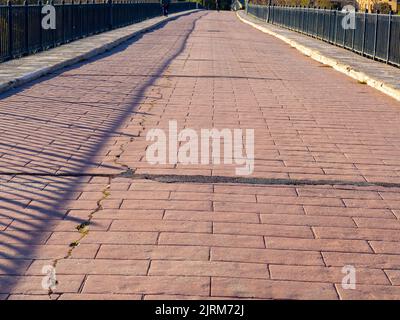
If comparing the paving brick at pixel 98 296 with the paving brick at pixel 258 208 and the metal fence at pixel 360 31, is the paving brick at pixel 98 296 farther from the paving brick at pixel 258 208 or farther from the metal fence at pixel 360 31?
the metal fence at pixel 360 31

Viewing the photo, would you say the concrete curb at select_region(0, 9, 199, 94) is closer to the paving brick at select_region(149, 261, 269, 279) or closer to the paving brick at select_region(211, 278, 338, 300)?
the paving brick at select_region(149, 261, 269, 279)

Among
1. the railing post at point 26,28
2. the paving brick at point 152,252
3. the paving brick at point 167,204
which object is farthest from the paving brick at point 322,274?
the railing post at point 26,28

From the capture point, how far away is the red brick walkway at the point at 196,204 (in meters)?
4.87

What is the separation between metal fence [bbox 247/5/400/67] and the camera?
19.7m

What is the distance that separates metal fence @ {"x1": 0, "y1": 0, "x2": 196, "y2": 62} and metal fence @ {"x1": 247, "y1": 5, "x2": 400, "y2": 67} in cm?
904

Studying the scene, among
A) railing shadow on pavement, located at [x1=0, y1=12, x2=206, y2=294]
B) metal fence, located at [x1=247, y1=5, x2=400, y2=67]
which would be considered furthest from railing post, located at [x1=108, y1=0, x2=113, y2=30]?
railing shadow on pavement, located at [x1=0, y1=12, x2=206, y2=294]

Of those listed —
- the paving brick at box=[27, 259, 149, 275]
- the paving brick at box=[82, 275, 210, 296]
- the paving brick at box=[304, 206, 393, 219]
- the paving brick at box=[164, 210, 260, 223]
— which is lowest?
the paving brick at box=[27, 259, 149, 275]

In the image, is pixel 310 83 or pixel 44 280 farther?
pixel 310 83

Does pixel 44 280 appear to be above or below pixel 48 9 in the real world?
below

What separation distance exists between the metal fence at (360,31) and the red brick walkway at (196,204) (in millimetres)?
6922

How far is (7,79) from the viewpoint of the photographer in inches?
571

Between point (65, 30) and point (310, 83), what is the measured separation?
1108cm
